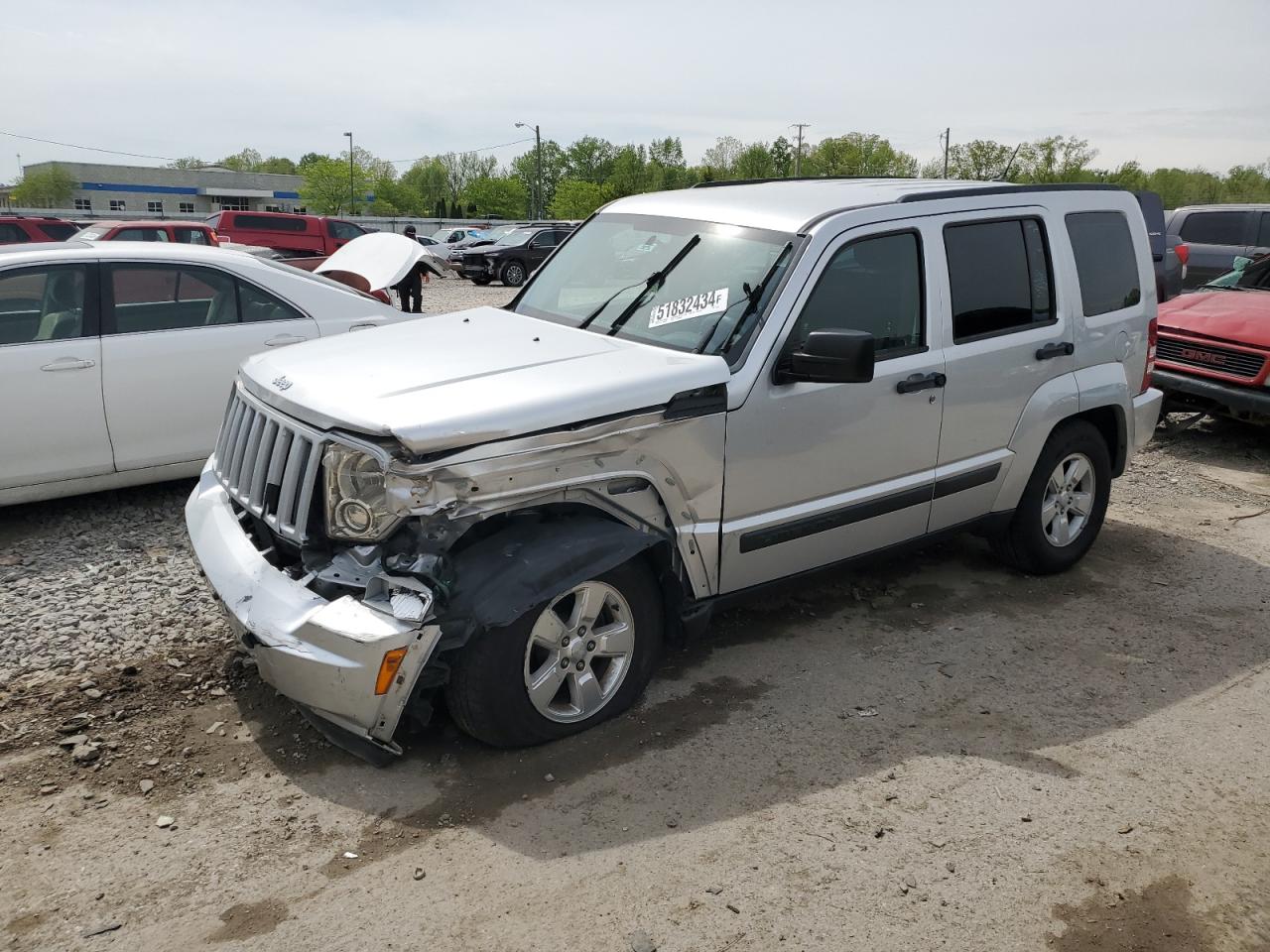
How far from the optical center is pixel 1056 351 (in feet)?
17.0

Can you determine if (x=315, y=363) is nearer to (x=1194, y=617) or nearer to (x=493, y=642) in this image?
(x=493, y=642)

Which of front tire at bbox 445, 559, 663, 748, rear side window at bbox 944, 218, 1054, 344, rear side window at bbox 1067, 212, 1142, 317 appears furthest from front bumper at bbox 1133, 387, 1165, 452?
front tire at bbox 445, 559, 663, 748

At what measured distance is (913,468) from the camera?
4691 millimetres

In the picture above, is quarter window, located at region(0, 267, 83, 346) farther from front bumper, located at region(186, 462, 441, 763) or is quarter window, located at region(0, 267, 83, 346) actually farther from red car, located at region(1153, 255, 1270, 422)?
red car, located at region(1153, 255, 1270, 422)

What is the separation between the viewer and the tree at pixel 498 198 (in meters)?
121

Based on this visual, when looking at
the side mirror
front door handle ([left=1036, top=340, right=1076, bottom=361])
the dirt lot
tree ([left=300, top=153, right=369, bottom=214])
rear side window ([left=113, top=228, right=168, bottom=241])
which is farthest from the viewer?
tree ([left=300, top=153, right=369, bottom=214])

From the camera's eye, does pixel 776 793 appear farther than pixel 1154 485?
No

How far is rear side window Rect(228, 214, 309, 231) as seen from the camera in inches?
991

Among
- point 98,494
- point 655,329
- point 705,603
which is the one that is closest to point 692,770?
point 705,603

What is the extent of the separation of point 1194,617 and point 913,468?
71.2 inches

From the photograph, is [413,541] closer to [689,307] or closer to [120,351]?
[689,307]

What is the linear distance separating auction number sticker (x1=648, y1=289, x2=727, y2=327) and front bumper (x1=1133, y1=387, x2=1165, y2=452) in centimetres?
284

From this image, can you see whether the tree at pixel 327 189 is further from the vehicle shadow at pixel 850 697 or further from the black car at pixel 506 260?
the vehicle shadow at pixel 850 697

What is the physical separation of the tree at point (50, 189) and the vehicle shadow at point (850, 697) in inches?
3938
